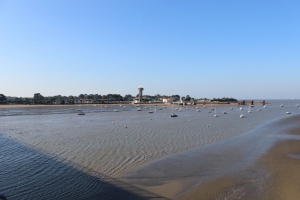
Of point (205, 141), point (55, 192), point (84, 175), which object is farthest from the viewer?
point (205, 141)

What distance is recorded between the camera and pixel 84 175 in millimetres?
13242

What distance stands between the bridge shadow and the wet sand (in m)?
0.89

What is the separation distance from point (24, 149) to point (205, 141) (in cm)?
1365

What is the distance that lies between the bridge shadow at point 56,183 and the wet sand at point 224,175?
886mm

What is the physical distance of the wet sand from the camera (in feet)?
34.4

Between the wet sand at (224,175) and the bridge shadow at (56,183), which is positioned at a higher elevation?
the wet sand at (224,175)

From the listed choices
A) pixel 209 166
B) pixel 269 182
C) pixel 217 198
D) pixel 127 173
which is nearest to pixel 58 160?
pixel 127 173

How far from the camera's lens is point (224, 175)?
12.9m

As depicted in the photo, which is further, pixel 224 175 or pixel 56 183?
pixel 224 175

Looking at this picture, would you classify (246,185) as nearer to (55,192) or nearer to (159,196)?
(159,196)

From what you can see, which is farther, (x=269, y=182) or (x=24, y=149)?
(x=24, y=149)

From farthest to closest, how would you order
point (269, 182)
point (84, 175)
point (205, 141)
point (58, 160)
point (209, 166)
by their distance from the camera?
point (205, 141) < point (58, 160) < point (209, 166) < point (84, 175) < point (269, 182)

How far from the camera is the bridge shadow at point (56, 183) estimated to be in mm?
10422

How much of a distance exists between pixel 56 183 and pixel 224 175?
7.14m
